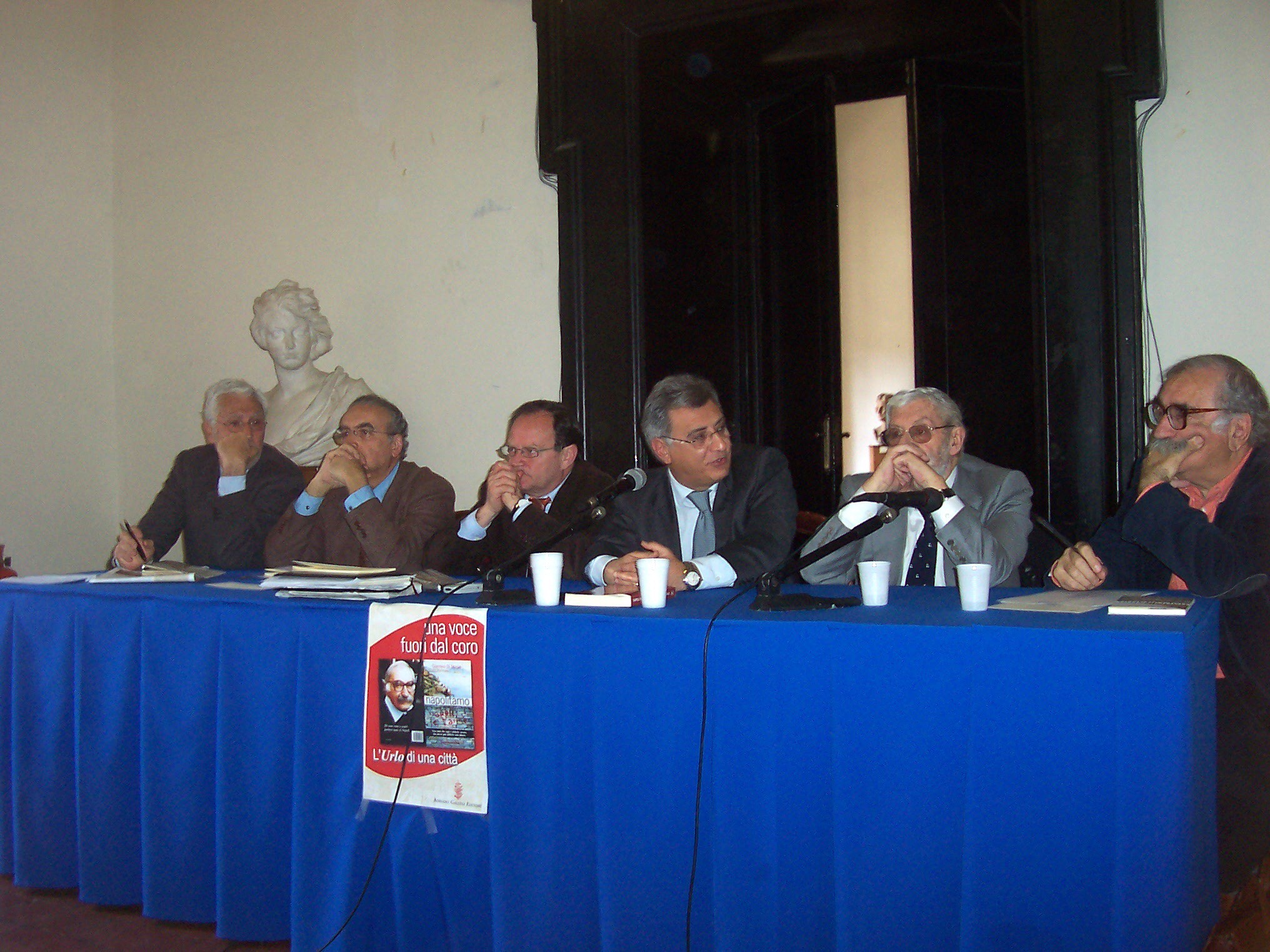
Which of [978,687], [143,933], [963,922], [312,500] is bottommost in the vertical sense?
[143,933]

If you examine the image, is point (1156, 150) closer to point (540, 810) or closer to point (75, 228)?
point (540, 810)

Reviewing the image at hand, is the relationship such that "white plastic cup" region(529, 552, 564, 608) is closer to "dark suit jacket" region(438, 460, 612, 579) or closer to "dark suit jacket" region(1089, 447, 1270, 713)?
"dark suit jacket" region(438, 460, 612, 579)

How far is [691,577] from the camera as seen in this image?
212 centimetres

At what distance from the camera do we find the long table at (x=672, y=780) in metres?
1.42

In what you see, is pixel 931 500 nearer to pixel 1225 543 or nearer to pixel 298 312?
pixel 1225 543

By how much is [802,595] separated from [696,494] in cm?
79

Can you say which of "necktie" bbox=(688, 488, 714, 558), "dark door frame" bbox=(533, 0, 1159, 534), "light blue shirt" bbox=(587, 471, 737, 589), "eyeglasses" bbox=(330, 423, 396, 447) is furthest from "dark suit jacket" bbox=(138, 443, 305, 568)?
"dark door frame" bbox=(533, 0, 1159, 534)

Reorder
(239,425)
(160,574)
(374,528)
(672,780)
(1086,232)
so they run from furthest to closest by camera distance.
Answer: (239,425), (1086,232), (374,528), (160,574), (672,780)

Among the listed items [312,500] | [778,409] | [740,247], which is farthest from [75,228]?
[778,409]

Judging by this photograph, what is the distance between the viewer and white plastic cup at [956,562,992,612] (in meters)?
1.67

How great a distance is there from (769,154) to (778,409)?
1173 millimetres

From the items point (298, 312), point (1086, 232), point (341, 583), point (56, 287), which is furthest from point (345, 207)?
point (1086, 232)

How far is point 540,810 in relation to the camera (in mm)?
1738

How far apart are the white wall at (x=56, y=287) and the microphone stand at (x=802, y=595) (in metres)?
3.98
